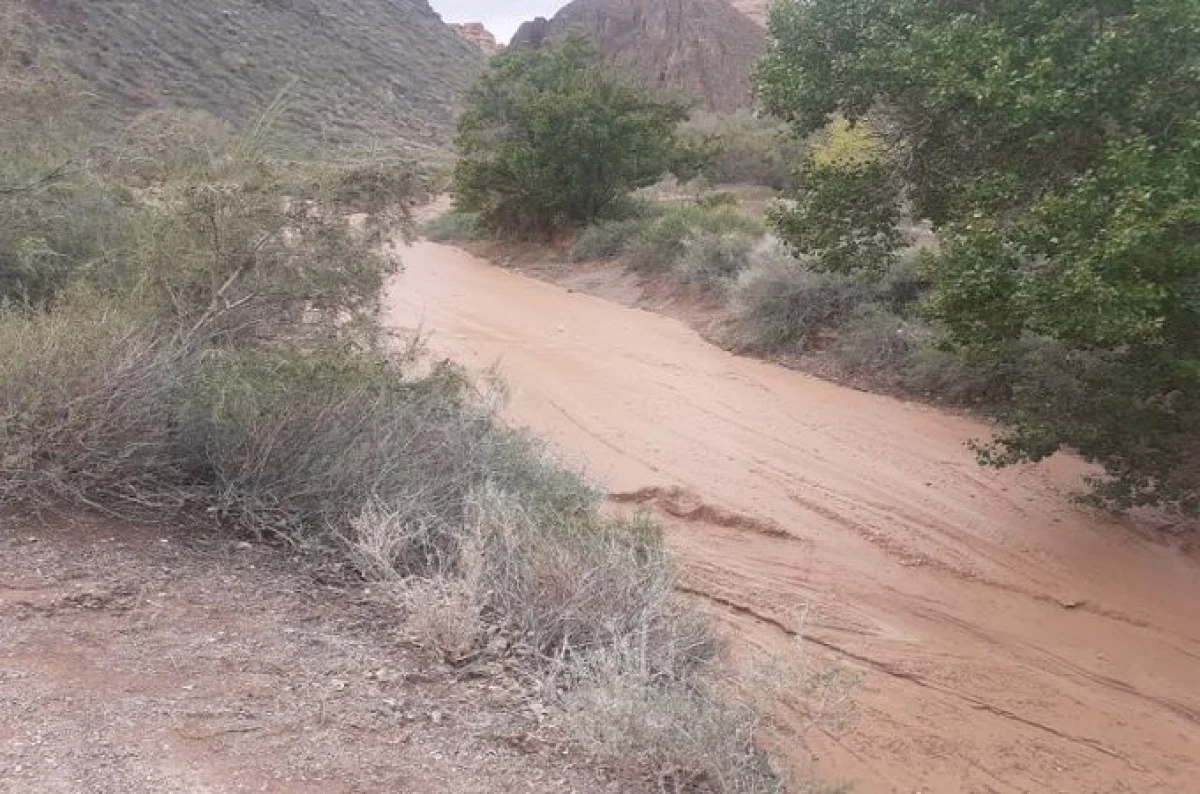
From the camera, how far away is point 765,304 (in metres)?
15.5

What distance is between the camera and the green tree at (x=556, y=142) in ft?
81.3

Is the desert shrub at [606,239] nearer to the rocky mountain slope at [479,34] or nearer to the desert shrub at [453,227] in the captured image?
the desert shrub at [453,227]

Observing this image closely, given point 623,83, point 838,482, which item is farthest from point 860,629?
point 623,83

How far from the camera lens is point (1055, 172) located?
7.39 m

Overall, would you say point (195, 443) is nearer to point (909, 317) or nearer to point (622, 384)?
point (622, 384)

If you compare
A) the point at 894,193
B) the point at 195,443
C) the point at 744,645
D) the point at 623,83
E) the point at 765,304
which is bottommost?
the point at 744,645

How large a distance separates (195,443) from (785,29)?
547 centimetres

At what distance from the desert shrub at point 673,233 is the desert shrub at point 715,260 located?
2.78 ft

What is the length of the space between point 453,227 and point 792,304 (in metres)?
17.8

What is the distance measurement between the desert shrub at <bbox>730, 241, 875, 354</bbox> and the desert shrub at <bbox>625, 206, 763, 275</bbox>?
4596 mm

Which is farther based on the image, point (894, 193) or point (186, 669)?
point (894, 193)

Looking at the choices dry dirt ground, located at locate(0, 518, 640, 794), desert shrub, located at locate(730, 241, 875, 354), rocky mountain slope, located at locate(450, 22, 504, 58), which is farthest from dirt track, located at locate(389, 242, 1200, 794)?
rocky mountain slope, located at locate(450, 22, 504, 58)

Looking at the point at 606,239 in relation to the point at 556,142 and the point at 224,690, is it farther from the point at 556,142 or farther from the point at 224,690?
the point at 224,690

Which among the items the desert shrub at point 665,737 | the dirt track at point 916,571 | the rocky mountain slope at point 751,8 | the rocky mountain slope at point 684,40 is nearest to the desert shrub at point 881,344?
the dirt track at point 916,571
